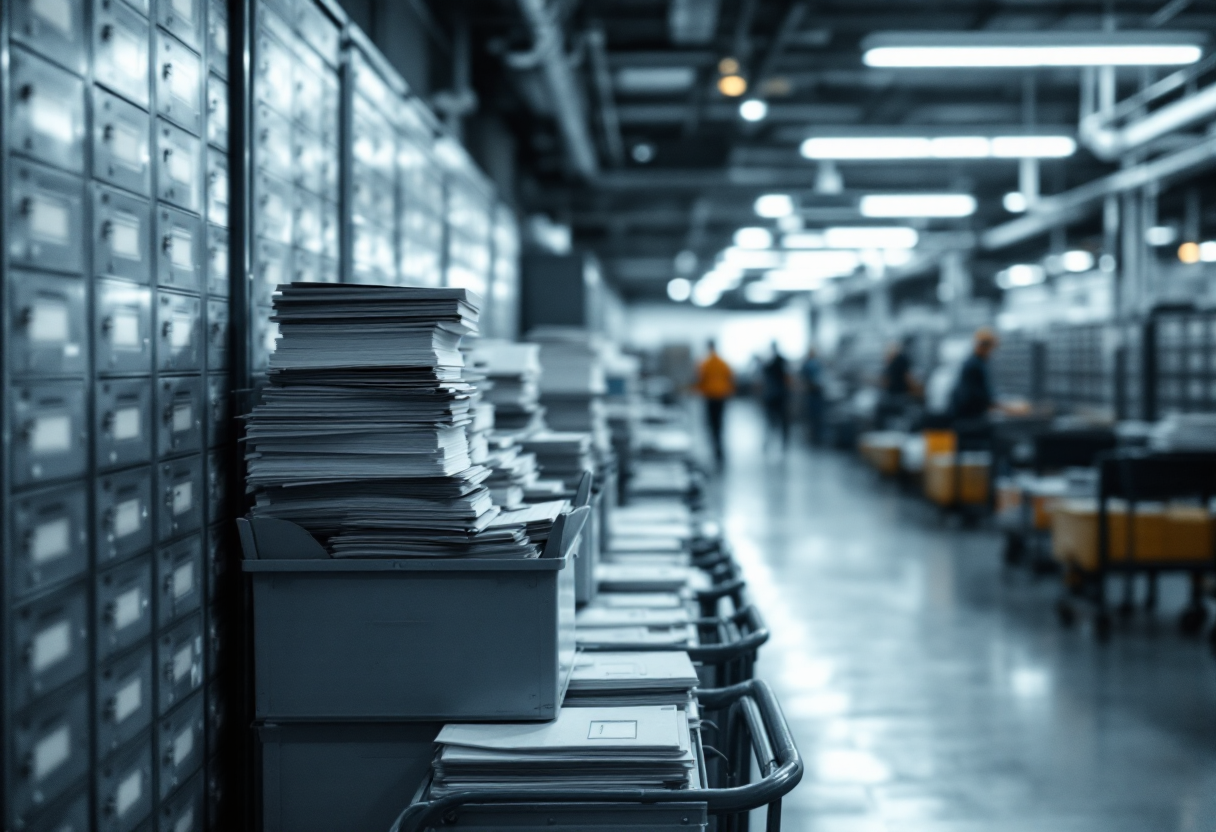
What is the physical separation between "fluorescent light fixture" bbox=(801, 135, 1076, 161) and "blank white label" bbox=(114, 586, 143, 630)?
649cm

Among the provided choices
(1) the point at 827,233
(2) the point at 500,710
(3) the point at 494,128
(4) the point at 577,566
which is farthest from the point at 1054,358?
(2) the point at 500,710

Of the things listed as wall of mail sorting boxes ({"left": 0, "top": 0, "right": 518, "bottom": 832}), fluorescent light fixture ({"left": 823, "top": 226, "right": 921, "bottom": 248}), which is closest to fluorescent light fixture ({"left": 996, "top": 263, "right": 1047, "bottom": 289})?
fluorescent light fixture ({"left": 823, "top": 226, "right": 921, "bottom": 248})

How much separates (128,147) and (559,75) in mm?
4440

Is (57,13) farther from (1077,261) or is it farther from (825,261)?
(1077,261)

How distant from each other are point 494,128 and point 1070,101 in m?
5.84

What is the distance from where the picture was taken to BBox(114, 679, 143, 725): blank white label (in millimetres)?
1666

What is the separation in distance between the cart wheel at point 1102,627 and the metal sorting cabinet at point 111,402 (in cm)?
426

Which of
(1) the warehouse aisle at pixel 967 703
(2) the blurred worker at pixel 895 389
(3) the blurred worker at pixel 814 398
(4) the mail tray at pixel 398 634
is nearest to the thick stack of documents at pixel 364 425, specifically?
(4) the mail tray at pixel 398 634

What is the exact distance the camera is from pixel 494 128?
7207 mm

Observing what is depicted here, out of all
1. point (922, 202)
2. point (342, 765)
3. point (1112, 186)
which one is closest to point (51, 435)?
point (342, 765)

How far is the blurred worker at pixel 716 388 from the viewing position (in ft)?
39.3

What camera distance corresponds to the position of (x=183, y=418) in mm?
1915

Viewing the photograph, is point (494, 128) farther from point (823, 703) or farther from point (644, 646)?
point (644, 646)

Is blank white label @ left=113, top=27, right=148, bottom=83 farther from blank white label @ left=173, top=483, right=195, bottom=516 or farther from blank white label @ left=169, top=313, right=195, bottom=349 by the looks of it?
blank white label @ left=173, top=483, right=195, bottom=516
